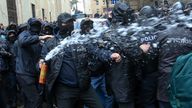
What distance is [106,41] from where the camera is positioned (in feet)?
22.4

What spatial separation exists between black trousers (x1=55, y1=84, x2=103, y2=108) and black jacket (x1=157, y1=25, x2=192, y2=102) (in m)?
0.99

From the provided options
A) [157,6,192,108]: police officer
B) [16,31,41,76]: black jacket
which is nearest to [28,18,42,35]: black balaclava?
[16,31,41,76]: black jacket

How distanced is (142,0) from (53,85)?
28.3 metres

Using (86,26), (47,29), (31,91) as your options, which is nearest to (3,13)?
(47,29)

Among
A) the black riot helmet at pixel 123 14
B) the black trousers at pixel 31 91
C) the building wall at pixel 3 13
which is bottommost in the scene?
the black trousers at pixel 31 91

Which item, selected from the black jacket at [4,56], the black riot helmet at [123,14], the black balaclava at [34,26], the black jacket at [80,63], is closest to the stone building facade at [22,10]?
the black jacket at [4,56]

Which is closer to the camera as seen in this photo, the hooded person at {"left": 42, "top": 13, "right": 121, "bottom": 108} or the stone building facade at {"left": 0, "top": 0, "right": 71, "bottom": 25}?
the hooded person at {"left": 42, "top": 13, "right": 121, "bottom": 108}

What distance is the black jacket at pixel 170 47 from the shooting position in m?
5.85

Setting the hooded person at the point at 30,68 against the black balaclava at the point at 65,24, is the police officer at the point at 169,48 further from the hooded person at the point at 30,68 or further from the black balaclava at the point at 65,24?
the hooded person at the point at 30,68

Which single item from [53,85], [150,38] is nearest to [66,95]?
[53,85]

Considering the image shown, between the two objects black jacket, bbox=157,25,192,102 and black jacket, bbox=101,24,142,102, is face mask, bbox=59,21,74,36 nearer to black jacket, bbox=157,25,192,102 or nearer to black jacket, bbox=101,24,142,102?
Result: black jacket, bbox=101,24,142,102

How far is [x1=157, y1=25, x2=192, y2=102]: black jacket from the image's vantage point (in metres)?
5.85

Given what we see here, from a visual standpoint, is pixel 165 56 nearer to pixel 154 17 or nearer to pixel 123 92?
pixel 123 92

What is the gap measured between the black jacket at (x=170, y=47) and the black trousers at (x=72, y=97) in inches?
39.1
